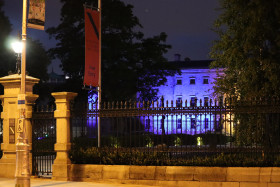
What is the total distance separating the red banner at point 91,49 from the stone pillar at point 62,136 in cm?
510

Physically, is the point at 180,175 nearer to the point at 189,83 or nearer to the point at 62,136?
the point at 62,136

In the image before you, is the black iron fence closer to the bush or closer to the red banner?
the bush

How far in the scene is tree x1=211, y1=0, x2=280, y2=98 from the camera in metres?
16.3

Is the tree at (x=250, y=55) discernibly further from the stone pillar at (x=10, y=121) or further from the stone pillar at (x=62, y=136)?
the stone pillar at (x=10, y=121)

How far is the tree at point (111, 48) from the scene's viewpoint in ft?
147

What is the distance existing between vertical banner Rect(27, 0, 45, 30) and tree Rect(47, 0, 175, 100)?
30200mm

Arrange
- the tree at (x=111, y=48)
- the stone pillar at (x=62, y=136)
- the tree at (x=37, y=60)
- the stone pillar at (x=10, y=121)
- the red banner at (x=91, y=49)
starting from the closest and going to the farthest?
the stone pillar at (x=62, y=136), the stone pillar at (x=10, y=121), the red banner at (x=91, y=49), the tree at (x=111, y=48), the tree at (x=37, y=60)

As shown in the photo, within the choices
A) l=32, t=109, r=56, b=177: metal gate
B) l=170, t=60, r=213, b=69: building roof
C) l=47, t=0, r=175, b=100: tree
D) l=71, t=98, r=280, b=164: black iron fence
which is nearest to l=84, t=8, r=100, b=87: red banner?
l=32, t=109, r=56, b=177: metal gate

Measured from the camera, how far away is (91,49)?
2105cm

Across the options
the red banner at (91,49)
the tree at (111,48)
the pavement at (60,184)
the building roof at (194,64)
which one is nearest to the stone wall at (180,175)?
the pavement at (60,184)

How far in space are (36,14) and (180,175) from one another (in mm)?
5956

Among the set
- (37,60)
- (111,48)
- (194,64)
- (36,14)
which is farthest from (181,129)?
(194,64)

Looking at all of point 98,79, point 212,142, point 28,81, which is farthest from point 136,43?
point 212,142

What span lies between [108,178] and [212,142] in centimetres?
328
